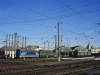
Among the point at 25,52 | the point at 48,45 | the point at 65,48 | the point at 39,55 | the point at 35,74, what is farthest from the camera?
the point at 65,48

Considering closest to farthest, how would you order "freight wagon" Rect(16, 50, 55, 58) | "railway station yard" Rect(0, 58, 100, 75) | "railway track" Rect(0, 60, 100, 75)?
"railway track" Rect(0, 60, 100, 75) < "railway station yard" Rect(0, 58, 100, 75) < "freight wagon" Rect(16, 50, 55, 58)

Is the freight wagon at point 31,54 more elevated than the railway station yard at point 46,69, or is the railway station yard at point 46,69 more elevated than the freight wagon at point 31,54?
the freight wagon at point 31,54

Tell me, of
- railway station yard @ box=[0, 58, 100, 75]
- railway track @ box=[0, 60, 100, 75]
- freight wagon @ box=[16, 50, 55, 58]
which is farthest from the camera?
freight wagon @ box=[16, 50, 55, 58]

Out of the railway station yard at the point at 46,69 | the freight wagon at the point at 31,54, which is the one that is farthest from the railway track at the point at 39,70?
the freight wagon at the point at 31,54

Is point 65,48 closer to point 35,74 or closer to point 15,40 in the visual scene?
point 15,40

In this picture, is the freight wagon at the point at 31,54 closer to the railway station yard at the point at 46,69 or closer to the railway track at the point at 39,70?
the railway station yard at the point at 46,69

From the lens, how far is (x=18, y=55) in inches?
2766

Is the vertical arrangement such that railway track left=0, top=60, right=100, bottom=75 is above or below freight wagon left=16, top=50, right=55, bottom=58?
below

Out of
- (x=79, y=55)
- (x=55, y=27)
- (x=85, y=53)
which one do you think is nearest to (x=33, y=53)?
(x=55, y=27)

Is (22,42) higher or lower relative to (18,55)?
higher

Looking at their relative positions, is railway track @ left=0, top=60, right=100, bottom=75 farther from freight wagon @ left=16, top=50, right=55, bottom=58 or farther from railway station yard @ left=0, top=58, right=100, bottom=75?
freight wagon @ left=16, top=50, right=55, bottom=58

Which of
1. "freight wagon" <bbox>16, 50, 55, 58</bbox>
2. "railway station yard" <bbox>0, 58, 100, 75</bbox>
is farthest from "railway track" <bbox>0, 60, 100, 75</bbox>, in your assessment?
"freight wagon" <bbox>16, 50, 55, 58</bbox>

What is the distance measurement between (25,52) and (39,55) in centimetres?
962

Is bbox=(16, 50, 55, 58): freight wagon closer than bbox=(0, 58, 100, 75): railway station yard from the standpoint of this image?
No
